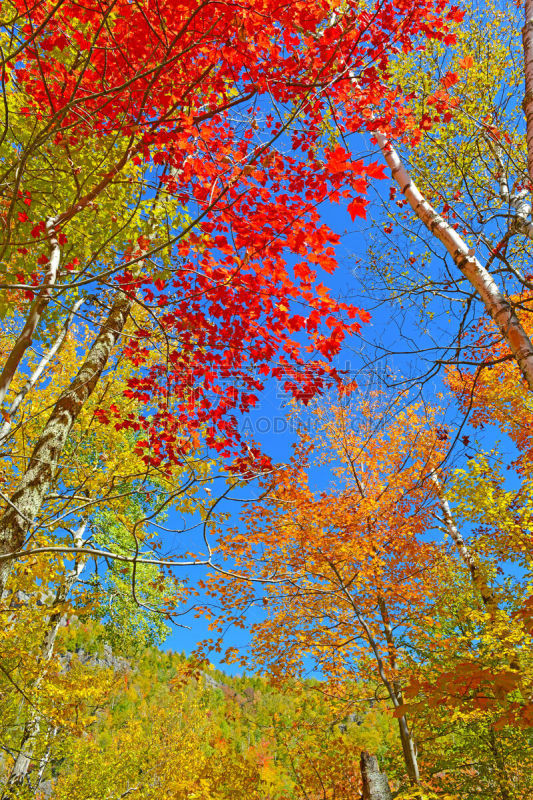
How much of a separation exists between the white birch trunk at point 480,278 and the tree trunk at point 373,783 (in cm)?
372

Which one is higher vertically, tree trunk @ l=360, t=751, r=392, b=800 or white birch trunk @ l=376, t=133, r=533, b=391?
white birch trunk @ l=376, t=133, r=533, b=391

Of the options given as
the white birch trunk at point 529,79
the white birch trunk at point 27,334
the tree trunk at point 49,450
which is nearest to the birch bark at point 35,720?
the tree trunk at point 49,450

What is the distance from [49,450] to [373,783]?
4020 mm

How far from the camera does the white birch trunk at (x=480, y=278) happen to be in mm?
2701

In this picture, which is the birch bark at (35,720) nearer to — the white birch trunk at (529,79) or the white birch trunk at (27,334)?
the white birch trunk at (27,334)

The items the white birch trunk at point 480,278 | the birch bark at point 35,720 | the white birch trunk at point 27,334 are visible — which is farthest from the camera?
the birch bark at point 35,720

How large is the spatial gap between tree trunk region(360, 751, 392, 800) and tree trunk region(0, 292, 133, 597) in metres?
3.50

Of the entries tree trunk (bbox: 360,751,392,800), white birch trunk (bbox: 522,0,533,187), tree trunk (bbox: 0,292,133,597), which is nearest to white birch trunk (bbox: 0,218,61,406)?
tree trunk (bbox: 0,292,133,597)

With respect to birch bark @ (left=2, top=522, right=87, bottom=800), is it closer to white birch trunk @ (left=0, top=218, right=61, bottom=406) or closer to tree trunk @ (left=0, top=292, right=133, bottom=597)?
tree trunk @ (left=0, top=292, right=133, bottom=597)

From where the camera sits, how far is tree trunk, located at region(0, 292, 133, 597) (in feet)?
10.6

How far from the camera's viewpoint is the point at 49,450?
3.67 meters

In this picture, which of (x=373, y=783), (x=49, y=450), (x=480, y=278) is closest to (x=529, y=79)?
(x=480, y=278)

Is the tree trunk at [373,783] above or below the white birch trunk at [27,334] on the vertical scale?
below

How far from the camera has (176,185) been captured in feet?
13.8
